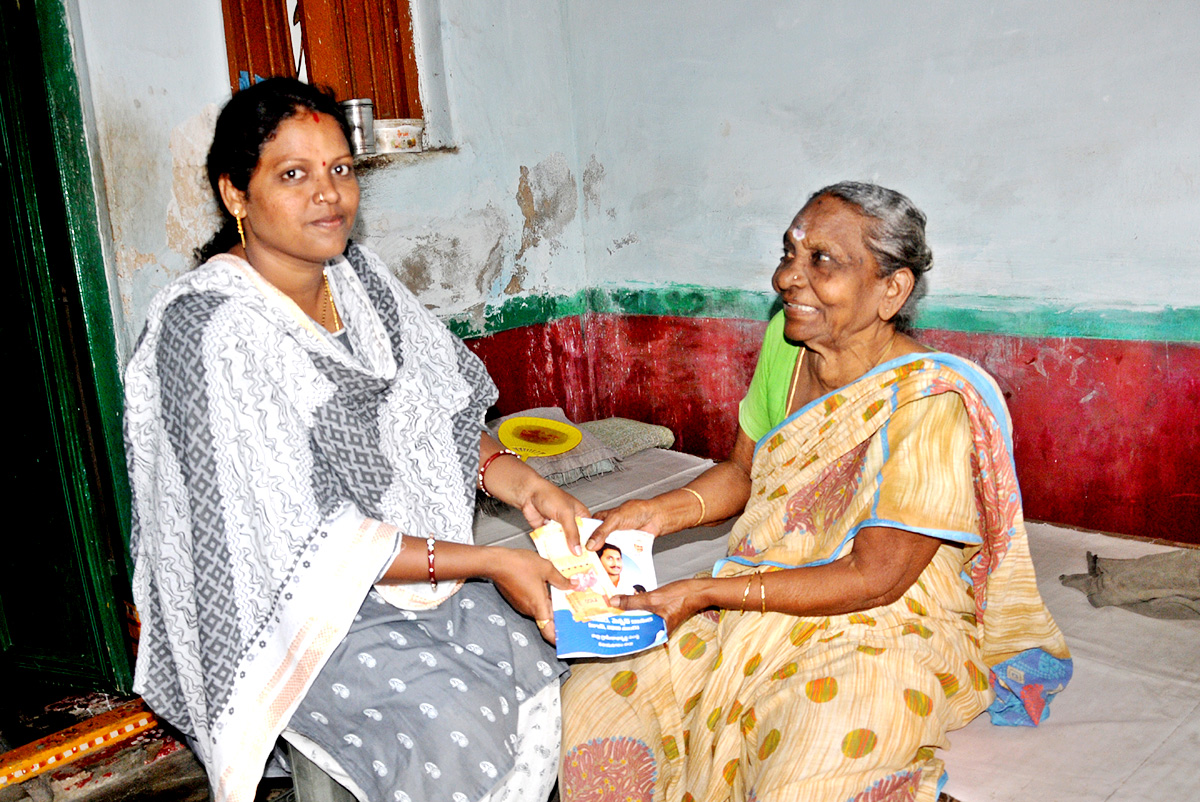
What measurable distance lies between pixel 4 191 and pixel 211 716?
2.00 metres

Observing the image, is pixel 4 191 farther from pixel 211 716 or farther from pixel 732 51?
pixel 732 51

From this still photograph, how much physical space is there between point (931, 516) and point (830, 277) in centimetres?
60

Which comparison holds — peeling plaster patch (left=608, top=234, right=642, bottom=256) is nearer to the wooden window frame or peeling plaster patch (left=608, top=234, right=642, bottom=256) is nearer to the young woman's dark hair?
the wooden window frame

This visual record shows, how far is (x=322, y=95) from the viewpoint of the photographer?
7.25 feet

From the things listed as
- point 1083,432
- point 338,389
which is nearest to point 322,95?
point 338,389

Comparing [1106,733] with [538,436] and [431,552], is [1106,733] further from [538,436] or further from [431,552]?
[538,436]

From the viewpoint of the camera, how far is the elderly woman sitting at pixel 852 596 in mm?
1989

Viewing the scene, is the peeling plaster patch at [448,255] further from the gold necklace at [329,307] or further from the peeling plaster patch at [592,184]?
the gold necklace at [329,307]

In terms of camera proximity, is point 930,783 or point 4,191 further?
point 4,191

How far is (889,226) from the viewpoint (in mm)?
2172

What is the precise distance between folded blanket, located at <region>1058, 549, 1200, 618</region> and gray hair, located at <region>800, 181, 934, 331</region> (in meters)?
1.52

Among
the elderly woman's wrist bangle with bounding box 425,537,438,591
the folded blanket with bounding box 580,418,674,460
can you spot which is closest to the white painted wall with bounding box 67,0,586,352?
the folded blanket with bounding box 580,418,674,460

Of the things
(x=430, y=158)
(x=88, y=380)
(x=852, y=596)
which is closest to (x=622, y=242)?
(x=430, y=158)

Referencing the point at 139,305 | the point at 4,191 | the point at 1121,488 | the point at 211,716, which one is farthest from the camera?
the point at 1121,488
